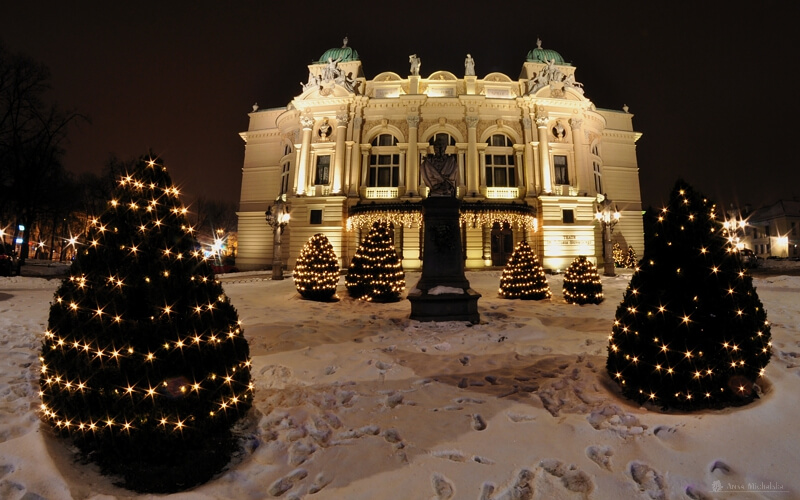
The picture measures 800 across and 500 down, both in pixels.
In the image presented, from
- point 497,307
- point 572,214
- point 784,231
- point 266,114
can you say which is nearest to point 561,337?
point 497,307

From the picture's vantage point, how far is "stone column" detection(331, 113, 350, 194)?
25266 mm

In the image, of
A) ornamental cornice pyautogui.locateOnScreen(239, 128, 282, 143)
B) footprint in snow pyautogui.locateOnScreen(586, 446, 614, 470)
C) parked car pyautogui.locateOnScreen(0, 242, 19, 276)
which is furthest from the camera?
ornamental cornice pyautogui.locateOnScreen(239, 128, 282, 143)

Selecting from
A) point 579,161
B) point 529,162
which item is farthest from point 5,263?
point 579,161

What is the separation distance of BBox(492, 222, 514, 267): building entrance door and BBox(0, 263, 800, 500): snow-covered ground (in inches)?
785

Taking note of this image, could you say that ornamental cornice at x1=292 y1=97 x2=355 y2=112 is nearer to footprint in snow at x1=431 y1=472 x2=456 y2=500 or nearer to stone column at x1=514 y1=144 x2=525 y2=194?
stone column at x1=514 y1=144 x2=525 y2=194

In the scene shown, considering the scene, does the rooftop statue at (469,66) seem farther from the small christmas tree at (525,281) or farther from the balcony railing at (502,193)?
the small christmas tree at (525,281)

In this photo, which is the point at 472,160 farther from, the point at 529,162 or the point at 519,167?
the point at 529,162

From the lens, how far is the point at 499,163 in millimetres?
26781

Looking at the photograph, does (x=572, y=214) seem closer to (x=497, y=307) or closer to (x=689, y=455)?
(x=497, y=307)

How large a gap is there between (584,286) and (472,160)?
16724mm

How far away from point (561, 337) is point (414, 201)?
1844cm

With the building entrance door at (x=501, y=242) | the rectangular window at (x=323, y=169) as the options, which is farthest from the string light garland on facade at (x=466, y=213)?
the rectangular window at (x=323, y=169)

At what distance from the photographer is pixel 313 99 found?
85.6 feet

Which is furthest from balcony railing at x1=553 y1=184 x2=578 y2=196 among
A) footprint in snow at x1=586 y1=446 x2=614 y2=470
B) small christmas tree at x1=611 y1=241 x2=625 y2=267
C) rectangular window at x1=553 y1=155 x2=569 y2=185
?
footprint in snow at x1=586 y1=446 x2=614 y2=470
